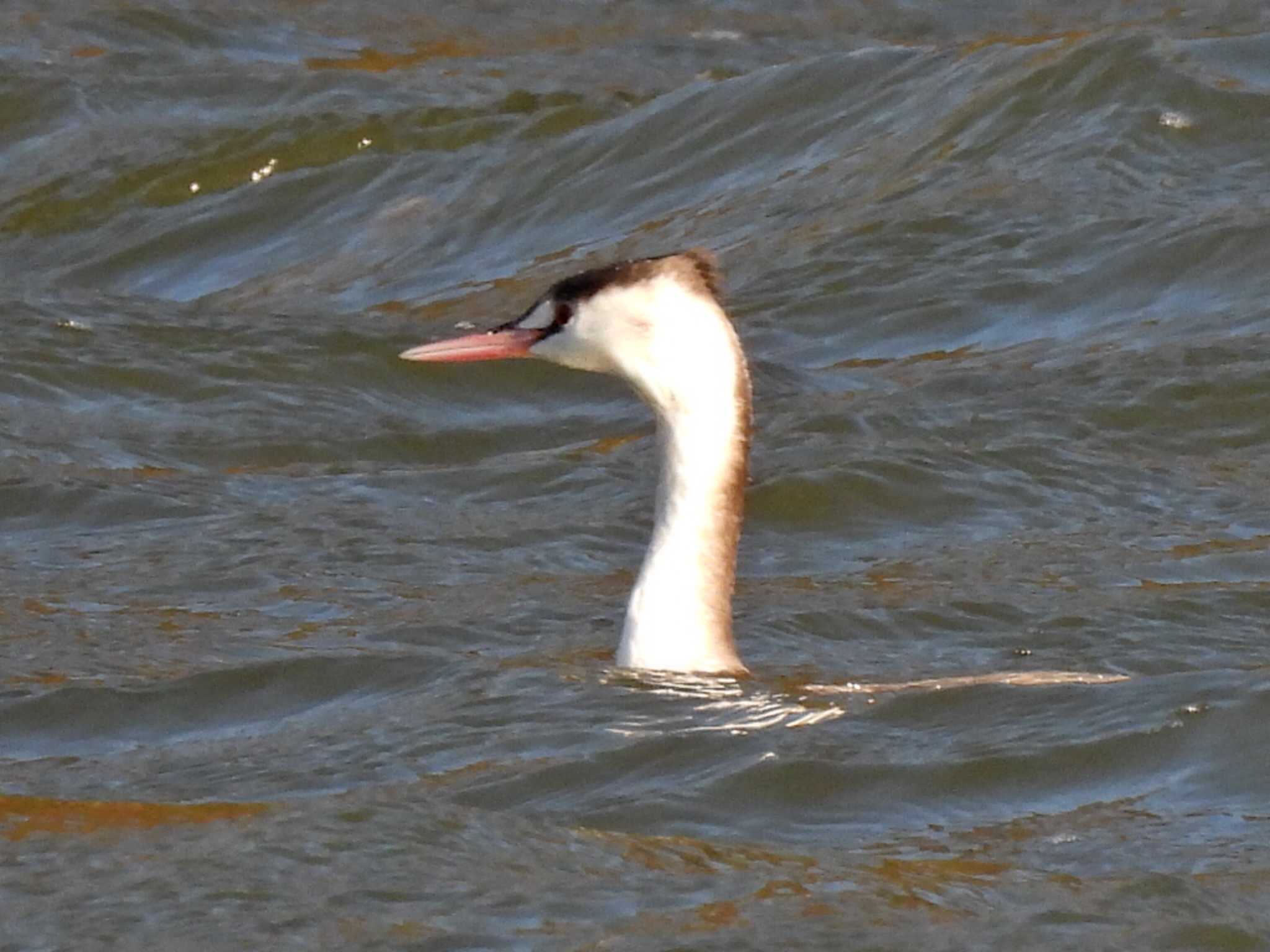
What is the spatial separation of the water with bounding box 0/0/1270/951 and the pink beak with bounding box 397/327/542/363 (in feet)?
2.62

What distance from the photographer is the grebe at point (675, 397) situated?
21.7ft

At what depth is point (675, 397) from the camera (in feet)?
22.0

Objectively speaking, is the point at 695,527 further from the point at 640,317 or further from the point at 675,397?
the point at 640,317

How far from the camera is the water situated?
5.59 meters

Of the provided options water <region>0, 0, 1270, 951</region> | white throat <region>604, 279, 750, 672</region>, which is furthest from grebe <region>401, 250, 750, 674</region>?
water <region>0, 0, 1270, 951</region>

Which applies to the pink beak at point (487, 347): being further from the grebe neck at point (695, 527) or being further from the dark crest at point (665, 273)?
the grebe neck at point (695, 527)

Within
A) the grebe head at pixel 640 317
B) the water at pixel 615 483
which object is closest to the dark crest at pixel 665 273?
the grebe head at pixel 640 317

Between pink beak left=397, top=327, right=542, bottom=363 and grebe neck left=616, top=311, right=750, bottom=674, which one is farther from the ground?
pink beak left=397, top=327, right=542, bottom=363

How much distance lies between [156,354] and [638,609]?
12.8 ft

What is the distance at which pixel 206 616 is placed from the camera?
7738mm

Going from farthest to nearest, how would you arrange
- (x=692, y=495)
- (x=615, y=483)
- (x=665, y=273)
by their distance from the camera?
(x=615, y=483)
(x=692, y=495)
(x=665, y=273)

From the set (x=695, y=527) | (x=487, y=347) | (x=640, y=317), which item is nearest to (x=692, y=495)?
(x=695, y=527)

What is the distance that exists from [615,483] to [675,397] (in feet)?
7.72

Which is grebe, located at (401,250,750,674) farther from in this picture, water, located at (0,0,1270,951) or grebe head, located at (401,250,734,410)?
water, located at (0,0,1270,951)
